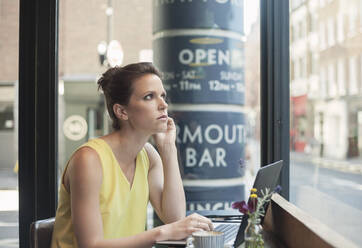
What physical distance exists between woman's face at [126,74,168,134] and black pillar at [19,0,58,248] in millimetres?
931

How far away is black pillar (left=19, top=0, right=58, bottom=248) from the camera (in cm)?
240

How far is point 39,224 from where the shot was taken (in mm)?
1618

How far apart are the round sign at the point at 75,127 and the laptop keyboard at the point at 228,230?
1392 millimetres

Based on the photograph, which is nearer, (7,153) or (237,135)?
(7,153)

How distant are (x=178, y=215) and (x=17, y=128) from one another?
1.19 m

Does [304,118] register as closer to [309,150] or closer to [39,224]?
[309,150]

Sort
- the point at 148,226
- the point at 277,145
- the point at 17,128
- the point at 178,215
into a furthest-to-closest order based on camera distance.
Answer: the point at 148,226, the point at 17,128, the point at 277,145, the point at 178,215

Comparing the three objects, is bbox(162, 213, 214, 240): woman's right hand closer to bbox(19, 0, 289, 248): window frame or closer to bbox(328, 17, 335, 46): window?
bbox(19, 0, 289, 248): window frame

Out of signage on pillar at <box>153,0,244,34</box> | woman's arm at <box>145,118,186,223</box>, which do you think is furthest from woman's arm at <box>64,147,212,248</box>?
signage on pillar at <box>153,0,244,34</box>

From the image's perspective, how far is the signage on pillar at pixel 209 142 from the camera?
270cm

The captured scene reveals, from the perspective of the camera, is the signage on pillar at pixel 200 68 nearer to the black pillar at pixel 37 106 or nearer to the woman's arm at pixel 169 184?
the black pillar at pixel 37 106

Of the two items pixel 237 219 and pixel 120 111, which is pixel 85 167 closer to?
pixel 120 111

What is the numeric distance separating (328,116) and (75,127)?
1.67m

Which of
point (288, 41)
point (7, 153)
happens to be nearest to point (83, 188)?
point (7, 153)
